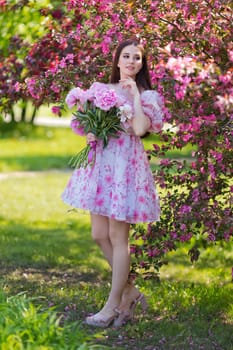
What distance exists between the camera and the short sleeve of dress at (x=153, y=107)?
504cm

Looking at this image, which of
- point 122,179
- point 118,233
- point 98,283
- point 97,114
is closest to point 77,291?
point 98,283

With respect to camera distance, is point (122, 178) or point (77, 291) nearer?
point (122, 178)

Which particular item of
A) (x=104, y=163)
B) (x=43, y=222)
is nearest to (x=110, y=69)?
(x=104, y=163)

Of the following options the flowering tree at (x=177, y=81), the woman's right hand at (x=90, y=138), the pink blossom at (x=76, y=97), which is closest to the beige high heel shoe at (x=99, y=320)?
the flowering tree at (x=177, y=81)

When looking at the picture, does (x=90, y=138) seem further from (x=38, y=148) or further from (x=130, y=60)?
(x=38, y=148)

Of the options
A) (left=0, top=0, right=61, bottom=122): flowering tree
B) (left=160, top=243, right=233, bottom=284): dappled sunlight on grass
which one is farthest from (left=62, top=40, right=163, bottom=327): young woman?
(left=160, top=243, right=233, bottom=284): dappled sunlight on grass

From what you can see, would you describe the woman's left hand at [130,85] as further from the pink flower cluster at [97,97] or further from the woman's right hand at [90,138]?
the woman's right hand at [90,138]

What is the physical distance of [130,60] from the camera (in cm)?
510

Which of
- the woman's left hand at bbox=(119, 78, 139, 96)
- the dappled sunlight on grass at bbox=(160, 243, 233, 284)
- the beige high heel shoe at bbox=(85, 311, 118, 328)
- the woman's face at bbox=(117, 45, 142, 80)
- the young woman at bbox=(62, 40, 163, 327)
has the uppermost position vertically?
the woman's face at bbox=(117, 45, 142, 80)

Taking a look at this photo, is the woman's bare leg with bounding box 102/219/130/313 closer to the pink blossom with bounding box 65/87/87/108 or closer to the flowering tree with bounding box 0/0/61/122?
the pink blossom with bounding box 65/87/87/108

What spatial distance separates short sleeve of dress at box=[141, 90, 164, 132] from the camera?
5035mm

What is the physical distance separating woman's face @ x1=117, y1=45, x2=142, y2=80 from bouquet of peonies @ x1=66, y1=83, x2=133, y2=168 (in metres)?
0.16

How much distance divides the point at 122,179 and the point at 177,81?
2.55ft

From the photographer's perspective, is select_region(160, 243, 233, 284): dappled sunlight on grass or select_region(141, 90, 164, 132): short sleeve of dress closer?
select_region(141, 90, 164, 132): short sleeve of dress
